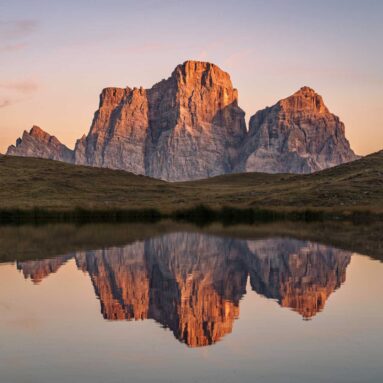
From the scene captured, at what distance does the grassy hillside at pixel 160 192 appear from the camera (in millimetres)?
87062

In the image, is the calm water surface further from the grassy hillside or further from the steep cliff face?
the grassy hillside

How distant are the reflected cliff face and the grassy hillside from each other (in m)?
39.0

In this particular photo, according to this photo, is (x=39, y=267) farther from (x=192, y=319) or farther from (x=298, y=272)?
(x=192, y=319)

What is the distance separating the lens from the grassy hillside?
286 feet

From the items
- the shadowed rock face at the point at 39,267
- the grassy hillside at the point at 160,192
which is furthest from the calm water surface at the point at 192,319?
the grassy hillside at the point at 160,192

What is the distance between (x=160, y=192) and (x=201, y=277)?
95.0m

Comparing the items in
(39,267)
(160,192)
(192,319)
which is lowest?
(192,319)

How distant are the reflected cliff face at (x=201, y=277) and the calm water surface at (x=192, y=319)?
0.23 ft

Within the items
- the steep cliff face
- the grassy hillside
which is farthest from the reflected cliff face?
the grassy hillside

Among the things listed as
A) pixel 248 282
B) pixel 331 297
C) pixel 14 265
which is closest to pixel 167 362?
pixel 331 297

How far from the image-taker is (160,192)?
124 m

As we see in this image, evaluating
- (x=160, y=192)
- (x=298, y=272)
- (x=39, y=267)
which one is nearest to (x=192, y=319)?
(x=298, y=272)

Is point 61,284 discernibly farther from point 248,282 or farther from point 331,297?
point 331,297

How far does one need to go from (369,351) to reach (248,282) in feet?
40.0
